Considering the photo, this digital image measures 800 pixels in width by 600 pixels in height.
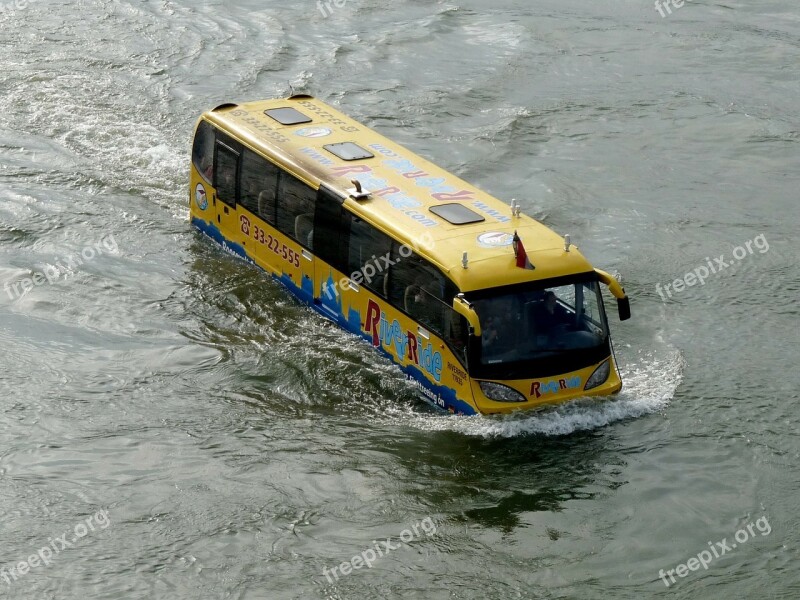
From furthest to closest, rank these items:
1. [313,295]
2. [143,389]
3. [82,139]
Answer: [82,139] → [313,295] → [143,389]

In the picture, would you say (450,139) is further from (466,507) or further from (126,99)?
(466,507)

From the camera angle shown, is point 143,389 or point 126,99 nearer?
point 143,389

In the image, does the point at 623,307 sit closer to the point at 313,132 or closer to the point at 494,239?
the point at 494,239

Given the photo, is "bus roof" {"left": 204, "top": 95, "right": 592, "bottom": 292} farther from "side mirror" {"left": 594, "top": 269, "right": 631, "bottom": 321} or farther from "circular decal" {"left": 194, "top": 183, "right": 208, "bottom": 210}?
"circular decal" {"left": 194, "top": 183, "right": 208, "bottom": 210}

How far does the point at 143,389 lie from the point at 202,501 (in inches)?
109

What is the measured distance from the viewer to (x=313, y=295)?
17.8 meters

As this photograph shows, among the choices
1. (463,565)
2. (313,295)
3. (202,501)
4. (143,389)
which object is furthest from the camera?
(313,295)

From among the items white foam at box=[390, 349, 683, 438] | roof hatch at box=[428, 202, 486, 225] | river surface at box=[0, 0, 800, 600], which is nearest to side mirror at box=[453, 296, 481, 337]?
white foam at box=[390, 349, 683, 438]

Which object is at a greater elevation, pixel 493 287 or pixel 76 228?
pixel 493 287

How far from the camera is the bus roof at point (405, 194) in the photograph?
14805 mm

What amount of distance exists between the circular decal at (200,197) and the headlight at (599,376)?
25.5ft

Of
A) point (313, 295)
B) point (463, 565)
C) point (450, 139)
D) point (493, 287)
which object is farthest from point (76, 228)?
point (463, 565)

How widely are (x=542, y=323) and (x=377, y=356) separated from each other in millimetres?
2588

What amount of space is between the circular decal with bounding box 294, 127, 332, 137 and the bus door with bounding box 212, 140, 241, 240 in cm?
100
